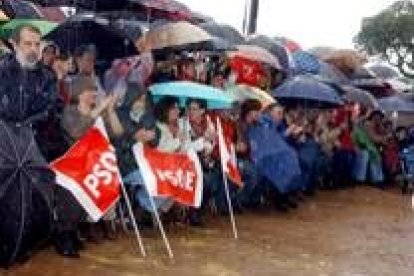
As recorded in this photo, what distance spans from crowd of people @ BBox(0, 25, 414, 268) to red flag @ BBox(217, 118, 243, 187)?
0.41 feet

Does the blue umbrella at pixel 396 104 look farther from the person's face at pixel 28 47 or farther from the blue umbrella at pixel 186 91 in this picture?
the person's face at pixel 28 47

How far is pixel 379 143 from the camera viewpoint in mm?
17109

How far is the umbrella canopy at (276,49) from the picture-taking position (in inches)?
584

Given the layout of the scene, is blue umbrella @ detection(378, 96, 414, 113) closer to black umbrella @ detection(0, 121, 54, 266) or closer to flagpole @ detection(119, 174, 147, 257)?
flagpole @ detection(119, 174, 147, 257)

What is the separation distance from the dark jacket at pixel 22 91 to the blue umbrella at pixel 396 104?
30.6ft

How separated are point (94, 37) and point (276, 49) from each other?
520 cm

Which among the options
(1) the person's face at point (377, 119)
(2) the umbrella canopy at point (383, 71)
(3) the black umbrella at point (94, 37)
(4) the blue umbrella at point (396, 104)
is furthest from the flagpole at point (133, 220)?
(2) the umbrella canopy at point (383, 71)

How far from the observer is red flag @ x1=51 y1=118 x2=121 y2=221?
8914 mm

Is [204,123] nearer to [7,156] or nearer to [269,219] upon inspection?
[269,219]

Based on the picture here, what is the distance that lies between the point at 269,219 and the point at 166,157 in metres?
2.74

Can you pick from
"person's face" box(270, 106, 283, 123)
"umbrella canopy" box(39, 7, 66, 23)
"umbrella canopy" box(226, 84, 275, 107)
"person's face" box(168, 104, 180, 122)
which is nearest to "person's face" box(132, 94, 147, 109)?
A: "person's face" box(168, 104, 180, 122)

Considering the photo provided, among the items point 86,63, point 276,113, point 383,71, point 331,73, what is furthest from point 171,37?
point 383,71

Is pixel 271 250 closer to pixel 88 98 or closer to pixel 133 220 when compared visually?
pixel 133 220

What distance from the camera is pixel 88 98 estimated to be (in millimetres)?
9398
